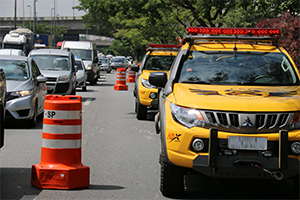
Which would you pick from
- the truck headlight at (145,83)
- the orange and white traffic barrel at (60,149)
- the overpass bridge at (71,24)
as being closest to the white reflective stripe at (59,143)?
the orange and white traffic barrel at (60,149)

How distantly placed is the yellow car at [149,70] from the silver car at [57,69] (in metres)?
3.91

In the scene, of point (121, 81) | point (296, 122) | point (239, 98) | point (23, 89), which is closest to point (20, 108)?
point (23, 89)

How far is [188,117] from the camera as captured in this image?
4.99m

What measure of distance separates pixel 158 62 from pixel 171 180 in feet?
27.6

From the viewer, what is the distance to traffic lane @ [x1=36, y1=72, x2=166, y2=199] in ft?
18.0

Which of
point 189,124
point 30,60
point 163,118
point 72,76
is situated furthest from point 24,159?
point 72,76

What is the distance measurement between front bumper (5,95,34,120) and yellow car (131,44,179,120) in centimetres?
300

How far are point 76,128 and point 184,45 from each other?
2224 mm

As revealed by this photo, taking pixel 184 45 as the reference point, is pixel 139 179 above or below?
below

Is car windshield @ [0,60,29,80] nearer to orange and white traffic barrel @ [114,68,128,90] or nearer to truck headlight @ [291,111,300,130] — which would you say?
truck headlight @ [291,111,300,130]

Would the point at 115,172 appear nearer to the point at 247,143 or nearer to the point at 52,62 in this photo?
the point at 247,143

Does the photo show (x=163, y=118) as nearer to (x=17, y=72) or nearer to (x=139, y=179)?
(x=139, y=179)

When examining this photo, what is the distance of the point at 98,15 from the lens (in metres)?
94.4

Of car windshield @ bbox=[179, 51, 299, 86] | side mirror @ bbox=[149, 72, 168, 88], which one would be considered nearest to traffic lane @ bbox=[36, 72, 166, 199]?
side mirror @ bbox=[149, 72, 168, 88]
